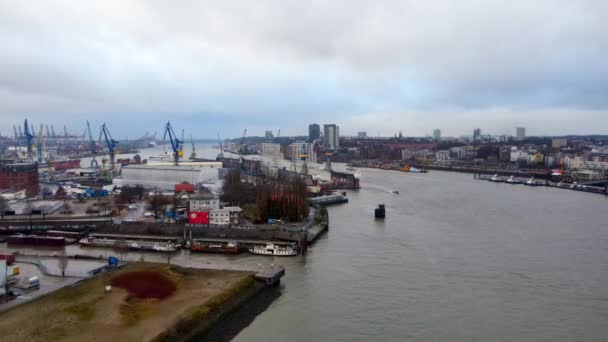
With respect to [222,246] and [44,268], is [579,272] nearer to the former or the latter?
[222,246]

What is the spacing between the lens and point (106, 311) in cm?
416

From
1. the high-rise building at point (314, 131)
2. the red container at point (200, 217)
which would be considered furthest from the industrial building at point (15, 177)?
the high-rise building at point (314, 131)

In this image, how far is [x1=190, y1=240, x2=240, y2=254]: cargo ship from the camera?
6797mm

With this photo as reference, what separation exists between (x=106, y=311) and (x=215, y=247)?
9.06 ft

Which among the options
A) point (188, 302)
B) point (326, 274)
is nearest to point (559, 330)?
point (326, 274)

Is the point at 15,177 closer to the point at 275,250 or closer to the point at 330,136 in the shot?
the point at 275,250

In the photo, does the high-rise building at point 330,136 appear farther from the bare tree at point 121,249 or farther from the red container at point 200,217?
the bare tree at point 121,249

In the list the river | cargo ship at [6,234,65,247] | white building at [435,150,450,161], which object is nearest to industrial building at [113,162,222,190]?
the river

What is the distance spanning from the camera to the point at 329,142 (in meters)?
39.0

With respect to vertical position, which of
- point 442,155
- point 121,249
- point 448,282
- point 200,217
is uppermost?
point 442,155

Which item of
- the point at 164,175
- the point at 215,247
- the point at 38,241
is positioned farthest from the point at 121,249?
the point at 164,175

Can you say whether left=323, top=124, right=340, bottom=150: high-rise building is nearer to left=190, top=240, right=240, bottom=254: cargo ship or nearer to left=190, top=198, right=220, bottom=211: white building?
left=190, top=198, right=220, bottom=211: white building

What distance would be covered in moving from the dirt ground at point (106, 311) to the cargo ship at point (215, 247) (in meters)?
1.51

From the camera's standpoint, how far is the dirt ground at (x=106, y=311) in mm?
3721
